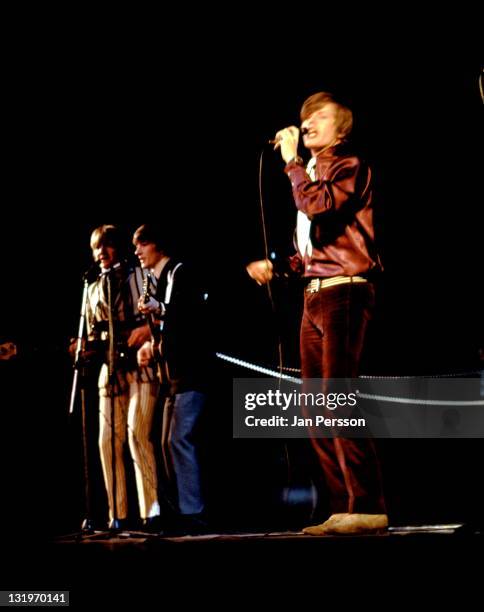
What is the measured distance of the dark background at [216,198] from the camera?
5.13 metres

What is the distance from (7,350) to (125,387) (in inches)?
30.2

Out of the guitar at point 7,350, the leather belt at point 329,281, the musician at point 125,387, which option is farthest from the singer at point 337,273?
the guitar at point 7,350

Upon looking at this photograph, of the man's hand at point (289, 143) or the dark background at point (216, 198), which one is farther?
the dark background at point (216, 198)

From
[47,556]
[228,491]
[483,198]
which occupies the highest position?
[483,198]

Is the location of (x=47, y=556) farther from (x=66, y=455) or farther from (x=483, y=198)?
(x=483, y=198)

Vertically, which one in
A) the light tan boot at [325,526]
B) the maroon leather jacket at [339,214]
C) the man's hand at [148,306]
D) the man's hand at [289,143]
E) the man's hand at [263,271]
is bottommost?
the light tan boot at [325,526]

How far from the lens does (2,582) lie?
8.68 feet

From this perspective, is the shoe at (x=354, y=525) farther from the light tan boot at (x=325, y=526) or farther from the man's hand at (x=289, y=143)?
the man's hand at (x=289, y=143)

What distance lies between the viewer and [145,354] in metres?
4.54

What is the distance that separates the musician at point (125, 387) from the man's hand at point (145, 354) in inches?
3.4

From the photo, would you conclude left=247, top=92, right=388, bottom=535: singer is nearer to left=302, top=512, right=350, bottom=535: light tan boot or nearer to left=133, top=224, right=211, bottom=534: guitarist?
left=302, top=512, right=350, bottom=535: light tan boot

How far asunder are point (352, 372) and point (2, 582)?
5.18 ft

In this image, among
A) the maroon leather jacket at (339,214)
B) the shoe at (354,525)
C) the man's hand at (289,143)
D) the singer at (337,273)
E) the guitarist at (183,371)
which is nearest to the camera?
the shoe at (354,525)

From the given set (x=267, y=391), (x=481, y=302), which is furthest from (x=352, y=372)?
(x=481, y=302)
